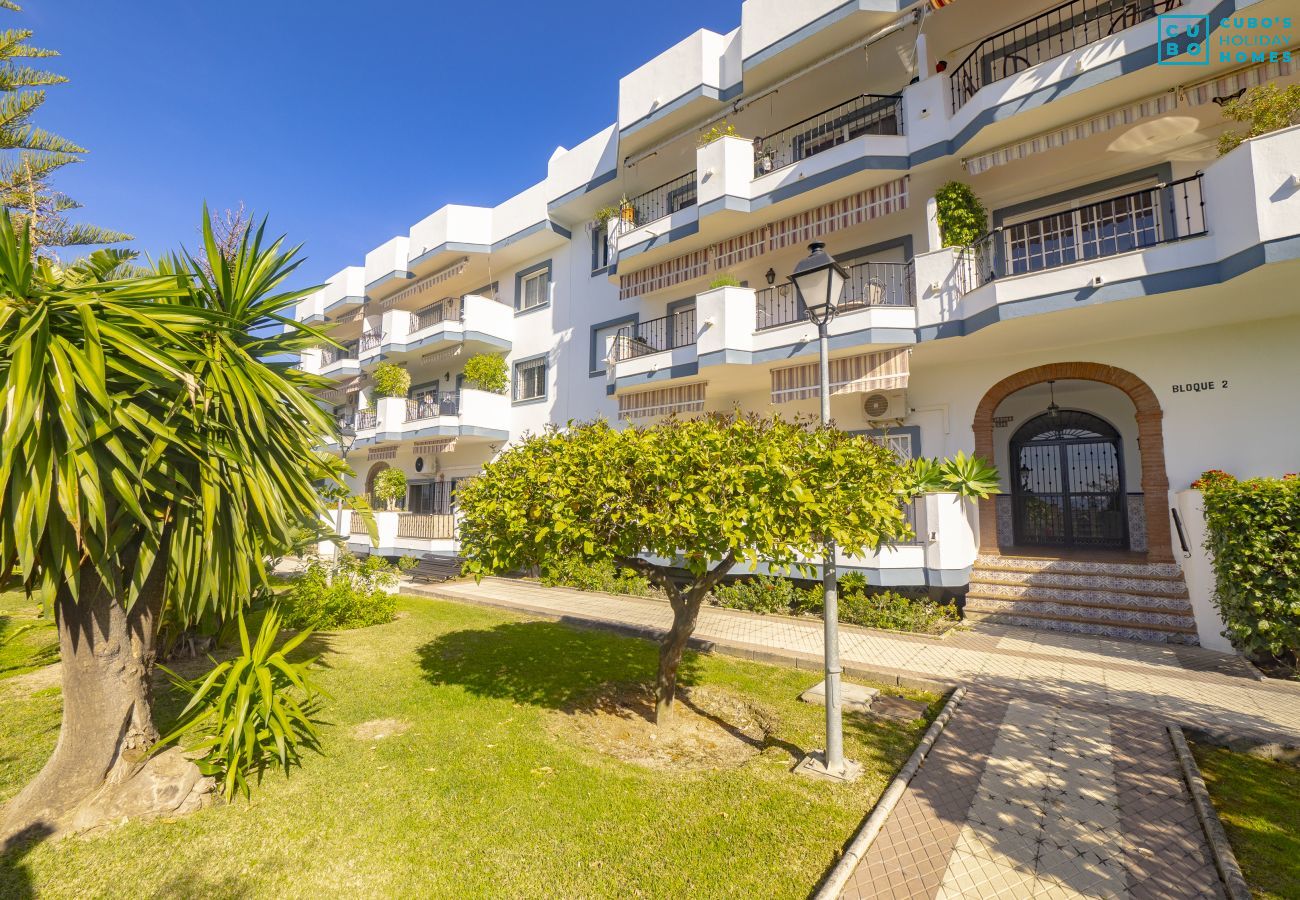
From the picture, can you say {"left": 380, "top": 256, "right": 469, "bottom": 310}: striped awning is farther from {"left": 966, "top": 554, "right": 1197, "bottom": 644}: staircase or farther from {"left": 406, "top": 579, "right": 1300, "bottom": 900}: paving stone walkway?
{"left": 966, "top": 554, "right": 1197, "bottom": 644}: staircase

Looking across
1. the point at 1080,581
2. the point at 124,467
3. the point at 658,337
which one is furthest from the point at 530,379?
the point at 1080,581

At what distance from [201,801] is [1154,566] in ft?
45.4

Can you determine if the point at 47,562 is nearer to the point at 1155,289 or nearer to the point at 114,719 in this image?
the point at 114,719

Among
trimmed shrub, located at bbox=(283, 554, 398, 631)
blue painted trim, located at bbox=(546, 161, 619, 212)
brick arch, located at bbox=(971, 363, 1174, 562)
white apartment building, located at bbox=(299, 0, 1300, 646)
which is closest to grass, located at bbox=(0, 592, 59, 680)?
trimmed shrub, located at bbox=(283, 554, 398, 631)

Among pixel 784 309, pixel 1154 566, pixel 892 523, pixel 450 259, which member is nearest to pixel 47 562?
pixel 892 523

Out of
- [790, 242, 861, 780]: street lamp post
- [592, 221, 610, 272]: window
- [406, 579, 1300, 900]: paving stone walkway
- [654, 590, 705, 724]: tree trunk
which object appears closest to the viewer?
[406, 579, 1300, 900]: paving stone walkway

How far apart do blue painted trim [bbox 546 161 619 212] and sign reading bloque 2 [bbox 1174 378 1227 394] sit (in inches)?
587

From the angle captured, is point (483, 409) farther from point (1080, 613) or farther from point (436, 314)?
point (1080, 613)

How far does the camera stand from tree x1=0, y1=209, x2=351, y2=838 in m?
3.80

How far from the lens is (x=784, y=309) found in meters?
14.1

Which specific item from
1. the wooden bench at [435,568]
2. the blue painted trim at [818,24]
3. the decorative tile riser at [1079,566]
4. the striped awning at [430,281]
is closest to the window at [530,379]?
the striped awning at [430,281]

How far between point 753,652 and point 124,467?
8.09m

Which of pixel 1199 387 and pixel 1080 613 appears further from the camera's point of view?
pixel 1080 613

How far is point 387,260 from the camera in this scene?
982 inches
